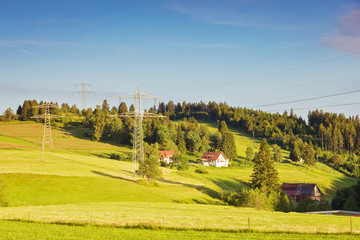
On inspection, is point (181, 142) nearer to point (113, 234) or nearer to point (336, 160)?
point (336, 160)

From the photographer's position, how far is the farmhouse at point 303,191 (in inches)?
3868

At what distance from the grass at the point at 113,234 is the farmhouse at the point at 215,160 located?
108 meters

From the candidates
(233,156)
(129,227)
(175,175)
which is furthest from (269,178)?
(233,156)

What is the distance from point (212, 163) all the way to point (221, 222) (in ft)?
341

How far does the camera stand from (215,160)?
13850 centimetres

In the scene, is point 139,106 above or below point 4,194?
above

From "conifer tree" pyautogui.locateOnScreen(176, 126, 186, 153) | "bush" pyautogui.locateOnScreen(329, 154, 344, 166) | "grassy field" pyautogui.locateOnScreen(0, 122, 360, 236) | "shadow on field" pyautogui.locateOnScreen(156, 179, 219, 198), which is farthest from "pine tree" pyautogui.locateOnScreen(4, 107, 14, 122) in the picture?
"bush" pyautogui.locateOnScreen(329, 154, 344, 166)

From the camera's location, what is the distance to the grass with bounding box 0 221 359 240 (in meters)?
27.8

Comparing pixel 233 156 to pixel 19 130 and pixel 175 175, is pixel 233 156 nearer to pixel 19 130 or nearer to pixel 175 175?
pixel 175 175

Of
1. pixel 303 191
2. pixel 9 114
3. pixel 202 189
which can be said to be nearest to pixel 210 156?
pixel 303 191

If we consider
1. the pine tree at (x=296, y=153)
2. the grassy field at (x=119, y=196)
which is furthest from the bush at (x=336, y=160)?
the grassy field at (x=119, y=196)

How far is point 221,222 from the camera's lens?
3525 cm

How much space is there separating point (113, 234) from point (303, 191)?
83075 mm

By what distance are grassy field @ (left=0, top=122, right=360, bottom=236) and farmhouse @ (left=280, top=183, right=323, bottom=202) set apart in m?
11.5
